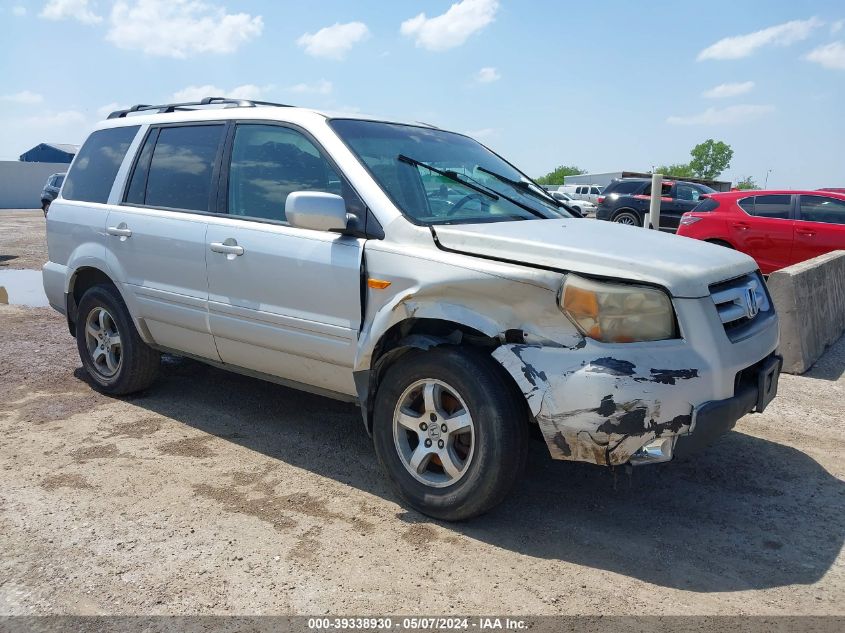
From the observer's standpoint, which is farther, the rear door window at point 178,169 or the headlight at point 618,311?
the rear door window at point 178,169

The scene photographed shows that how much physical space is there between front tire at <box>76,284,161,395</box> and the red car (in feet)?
29.0

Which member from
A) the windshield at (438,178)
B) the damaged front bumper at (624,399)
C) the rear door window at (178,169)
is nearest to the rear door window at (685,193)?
the windshield at (438,178)

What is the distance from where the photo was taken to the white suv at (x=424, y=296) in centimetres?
309

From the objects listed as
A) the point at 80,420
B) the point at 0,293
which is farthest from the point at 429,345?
the point at 0,293

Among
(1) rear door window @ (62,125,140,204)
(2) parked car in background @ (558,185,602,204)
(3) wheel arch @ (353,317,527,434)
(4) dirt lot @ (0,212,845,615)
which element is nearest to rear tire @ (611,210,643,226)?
(4) dirt lot @ (0,212,845,615)

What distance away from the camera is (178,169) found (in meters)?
4.77

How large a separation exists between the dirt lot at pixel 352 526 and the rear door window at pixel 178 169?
1.43 meters

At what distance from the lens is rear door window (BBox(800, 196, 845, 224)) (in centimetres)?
1039

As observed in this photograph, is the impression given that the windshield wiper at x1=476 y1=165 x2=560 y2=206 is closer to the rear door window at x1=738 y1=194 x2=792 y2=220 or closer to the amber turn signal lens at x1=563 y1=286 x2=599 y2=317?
the amber turn signal lens at x1=563 y1=286 x2=599 y2=317

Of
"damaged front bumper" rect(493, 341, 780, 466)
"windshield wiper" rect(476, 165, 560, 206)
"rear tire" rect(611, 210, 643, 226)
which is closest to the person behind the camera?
"damaged front bumper" rect(493, 341, 780, 466)

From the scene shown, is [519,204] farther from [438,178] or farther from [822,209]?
[822,209]

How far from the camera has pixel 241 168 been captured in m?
4.40

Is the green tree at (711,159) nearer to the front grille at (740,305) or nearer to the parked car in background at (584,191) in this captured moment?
the parked car in background at (584,191)

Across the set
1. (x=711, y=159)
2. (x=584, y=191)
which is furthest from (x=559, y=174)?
(x=584, y=191)
